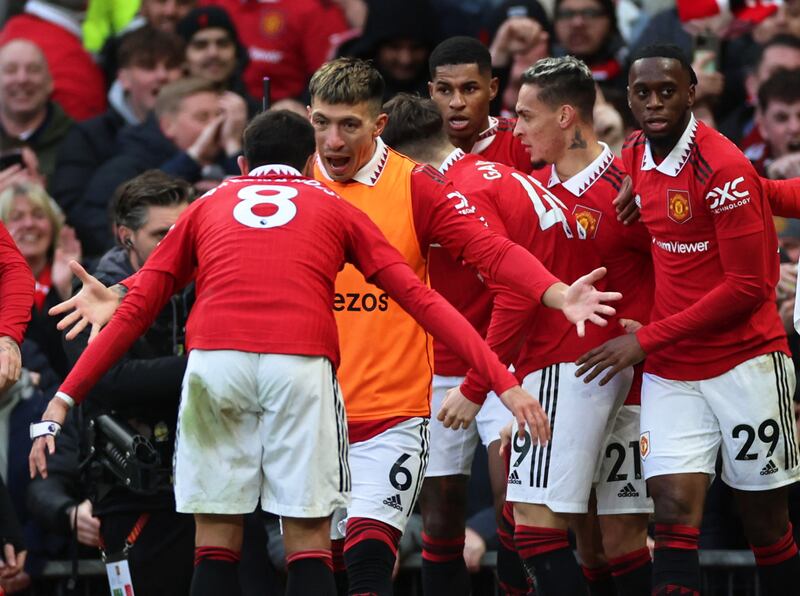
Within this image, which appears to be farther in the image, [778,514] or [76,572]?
[76,572]

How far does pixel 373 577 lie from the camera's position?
7074 mm

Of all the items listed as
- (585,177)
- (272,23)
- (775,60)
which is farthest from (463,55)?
(272,23)

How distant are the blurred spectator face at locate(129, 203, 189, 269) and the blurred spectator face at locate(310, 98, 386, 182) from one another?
128 cm

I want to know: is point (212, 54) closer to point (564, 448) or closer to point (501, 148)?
point (501, 148)

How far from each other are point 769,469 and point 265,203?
257 centimetres

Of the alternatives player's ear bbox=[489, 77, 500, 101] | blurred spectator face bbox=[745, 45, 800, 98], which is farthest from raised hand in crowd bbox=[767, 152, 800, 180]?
player's ear bbox=[489, 77, 500, 101]

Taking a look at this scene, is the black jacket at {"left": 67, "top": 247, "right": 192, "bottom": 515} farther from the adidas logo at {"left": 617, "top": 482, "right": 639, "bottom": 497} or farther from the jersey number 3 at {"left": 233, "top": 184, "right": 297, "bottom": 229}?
the adidas logo at {"left": 617, "top": 482, "right": 639, "bottom": 497}

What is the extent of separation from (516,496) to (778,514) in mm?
1175

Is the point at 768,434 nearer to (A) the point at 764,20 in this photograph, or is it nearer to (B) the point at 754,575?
(B) the point at 754,575

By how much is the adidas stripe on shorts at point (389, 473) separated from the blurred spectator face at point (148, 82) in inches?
226

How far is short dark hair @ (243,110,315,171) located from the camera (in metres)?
6.80

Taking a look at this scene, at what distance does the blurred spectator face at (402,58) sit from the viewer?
1220cm

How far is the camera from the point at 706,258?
7.46 meters

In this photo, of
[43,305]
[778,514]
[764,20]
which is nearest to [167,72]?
[43,305]
